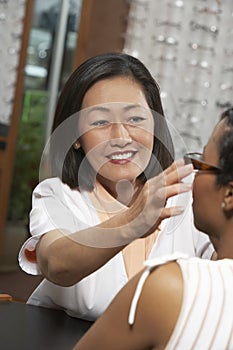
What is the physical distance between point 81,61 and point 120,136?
3702mm

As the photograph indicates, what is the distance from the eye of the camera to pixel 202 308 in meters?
1.21

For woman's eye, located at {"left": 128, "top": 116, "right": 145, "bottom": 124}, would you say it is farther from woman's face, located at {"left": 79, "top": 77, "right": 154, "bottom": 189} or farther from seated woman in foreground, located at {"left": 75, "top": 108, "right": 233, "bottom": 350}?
seated woman in foreground, located at {"left": 75, "top": 108, "right": 233, "bottom": 350}

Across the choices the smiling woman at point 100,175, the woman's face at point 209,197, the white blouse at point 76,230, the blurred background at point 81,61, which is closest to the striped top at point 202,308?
the woman's face at point 209,197

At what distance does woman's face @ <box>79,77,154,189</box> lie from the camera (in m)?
1.99

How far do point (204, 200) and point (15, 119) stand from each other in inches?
173

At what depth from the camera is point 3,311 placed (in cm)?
197

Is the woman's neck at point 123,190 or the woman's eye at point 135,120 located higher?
the woman's eye at point 135,120

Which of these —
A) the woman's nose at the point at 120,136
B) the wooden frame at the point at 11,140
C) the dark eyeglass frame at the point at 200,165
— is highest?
the dark eyeglass frame at the point at 200,165

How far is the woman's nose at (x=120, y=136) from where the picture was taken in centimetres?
199

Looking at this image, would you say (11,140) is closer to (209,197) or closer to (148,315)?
(209,197)

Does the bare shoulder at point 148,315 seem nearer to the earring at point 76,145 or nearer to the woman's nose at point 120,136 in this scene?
the woman's nose at point 120,136

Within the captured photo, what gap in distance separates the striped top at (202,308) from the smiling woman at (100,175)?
24.1 inches

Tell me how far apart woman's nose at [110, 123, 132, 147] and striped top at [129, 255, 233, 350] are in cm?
78

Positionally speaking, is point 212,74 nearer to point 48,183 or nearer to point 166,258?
point 48,183
